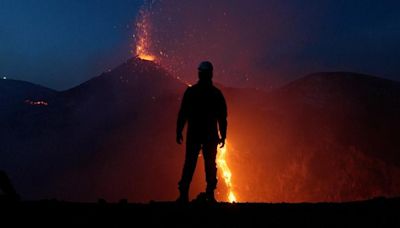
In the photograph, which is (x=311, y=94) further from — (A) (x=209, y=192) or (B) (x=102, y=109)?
(A) (x=209, y=192)

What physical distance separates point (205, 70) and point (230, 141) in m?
55.6

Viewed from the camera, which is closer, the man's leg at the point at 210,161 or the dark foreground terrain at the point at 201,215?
the dark foreground terrain at the point at 201,215

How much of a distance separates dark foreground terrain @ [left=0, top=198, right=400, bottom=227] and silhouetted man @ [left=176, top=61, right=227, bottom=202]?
2042mm

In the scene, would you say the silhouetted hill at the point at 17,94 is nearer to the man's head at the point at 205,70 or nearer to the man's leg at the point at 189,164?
the man's leg at the point at 189,164

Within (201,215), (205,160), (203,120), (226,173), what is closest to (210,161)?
(205,160)

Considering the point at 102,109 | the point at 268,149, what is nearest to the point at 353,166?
the point at 268,149

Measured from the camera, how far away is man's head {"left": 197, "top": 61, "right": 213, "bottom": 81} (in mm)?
8719

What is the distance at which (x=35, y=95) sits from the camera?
81125 millimetres

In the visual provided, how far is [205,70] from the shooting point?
344 inches

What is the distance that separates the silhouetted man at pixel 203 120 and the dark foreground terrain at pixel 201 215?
2042 millimetres

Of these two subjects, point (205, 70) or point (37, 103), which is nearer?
point (205, 70)

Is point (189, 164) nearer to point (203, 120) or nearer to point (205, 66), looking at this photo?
Result: point (203, 120)

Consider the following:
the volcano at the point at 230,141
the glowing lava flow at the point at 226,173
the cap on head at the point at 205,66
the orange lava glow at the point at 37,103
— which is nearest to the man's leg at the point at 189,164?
the cap on head at the point at 205,66

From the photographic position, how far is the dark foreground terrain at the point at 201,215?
5562mm
